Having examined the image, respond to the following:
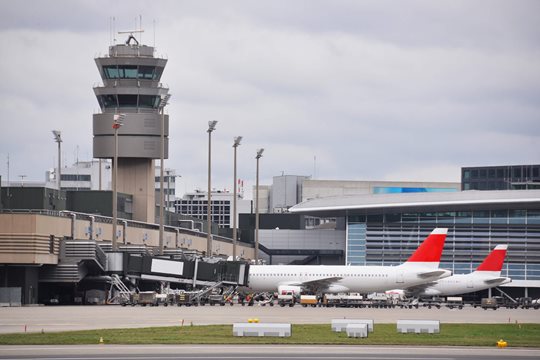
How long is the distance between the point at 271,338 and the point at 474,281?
7992 cm

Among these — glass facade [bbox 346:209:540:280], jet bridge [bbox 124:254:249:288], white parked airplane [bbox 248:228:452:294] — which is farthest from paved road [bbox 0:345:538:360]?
glass facade [bbox 346:209:540:280]

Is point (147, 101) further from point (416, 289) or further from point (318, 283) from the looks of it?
point (416, 289)

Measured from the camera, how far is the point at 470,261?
172 meters

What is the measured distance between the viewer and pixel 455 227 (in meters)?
Answer: 173

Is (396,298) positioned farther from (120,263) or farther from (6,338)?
(6,338)

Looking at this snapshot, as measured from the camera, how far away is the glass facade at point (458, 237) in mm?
170375

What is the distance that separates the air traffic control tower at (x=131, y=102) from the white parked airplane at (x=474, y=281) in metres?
37.3

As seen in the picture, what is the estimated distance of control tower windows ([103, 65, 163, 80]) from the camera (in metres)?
141

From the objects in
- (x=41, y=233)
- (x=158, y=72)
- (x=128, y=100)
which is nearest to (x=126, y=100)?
(x=128, y=100)

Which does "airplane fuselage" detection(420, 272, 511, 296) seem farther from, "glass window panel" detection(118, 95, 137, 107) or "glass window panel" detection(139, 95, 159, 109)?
"glass window panel" detection(118, 95, 137, 107)

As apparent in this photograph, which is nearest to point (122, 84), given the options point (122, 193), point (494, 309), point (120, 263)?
point (122, 193)

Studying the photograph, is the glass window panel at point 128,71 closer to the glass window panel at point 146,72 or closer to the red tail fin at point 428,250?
the glass window panel at point 146,72

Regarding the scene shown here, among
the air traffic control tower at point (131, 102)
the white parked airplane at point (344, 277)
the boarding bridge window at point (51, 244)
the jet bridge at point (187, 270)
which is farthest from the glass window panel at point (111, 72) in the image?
the boarding bridge window at point (51, 244)

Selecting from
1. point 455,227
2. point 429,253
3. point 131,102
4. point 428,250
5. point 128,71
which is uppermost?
point 128,71
